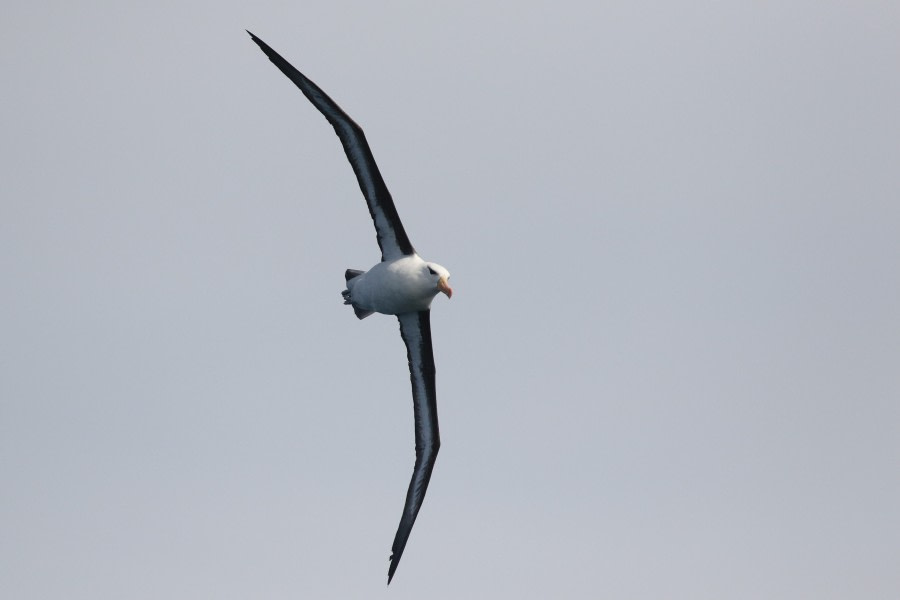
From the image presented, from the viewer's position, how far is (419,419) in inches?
1186

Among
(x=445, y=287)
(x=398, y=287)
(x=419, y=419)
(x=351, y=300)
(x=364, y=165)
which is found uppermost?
(x=364, y=165)

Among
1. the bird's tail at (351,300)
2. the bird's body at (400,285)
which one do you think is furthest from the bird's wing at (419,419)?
the bird's body at (400,285)

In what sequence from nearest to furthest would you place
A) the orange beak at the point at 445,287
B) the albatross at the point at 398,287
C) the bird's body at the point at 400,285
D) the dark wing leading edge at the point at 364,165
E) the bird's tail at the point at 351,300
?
the dark wing leading edge at the point at 364,165 < the albatross at the point at 398,287 < the orange beak at the point at 445,287 < the bird's body at the point at 400,285 < the bird's tail at the point at 351,300

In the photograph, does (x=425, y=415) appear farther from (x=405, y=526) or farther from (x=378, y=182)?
(x=378, y=182)

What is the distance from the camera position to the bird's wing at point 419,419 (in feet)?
97.1

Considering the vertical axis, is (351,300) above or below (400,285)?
above

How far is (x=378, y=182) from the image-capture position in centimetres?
2688

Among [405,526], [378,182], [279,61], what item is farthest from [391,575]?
[279,61]

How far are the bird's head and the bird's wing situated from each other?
2.22 metres

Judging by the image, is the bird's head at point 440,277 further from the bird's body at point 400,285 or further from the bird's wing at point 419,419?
the bird's wing at point 419,419

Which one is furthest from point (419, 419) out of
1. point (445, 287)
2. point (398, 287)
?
point (445, 287)

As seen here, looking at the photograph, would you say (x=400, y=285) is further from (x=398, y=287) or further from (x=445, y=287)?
(x=445, y=287)

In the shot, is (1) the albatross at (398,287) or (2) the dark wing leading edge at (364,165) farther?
(1) the albatross at (398,287)

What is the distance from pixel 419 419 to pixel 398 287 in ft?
12.4
